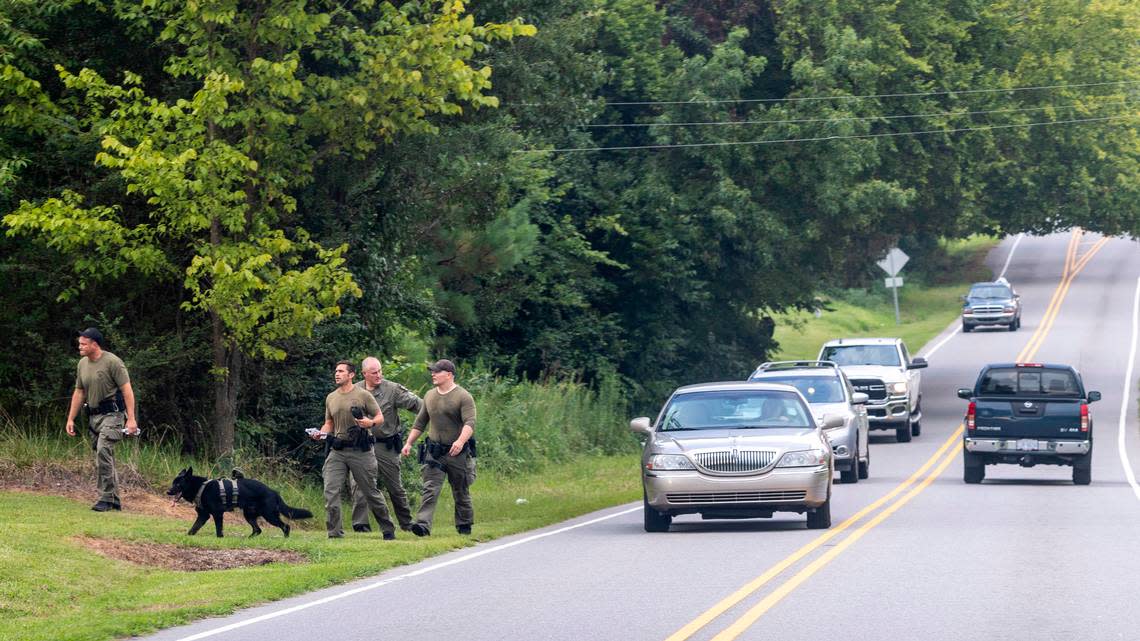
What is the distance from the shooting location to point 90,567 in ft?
44.6

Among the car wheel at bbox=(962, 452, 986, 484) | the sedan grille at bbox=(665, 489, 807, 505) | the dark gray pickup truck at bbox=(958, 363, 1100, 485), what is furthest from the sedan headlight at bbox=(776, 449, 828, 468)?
the car wheel at bbox=(962, 452, 986, 484)

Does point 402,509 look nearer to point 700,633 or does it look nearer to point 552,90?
point 700,633

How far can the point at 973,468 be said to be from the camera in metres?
25.8

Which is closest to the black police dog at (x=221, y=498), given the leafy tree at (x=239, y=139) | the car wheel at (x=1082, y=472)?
the leafy tree at (x=239, y=139)

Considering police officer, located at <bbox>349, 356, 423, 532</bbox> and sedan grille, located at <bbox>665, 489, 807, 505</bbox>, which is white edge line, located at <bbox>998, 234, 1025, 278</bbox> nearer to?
sedan grille, located at <bbox>665, 489, 807, 505</bbox>

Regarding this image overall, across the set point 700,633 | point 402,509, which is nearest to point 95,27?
point 402,509

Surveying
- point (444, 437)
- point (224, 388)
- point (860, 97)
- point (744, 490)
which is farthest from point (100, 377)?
point (860, 97)

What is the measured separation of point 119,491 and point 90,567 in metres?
4.85

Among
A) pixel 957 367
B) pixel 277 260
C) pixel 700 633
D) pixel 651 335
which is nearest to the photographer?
pixel 700 633

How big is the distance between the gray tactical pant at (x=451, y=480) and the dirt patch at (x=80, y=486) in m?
2.61

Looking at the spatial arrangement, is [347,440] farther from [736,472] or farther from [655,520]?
[736,472]

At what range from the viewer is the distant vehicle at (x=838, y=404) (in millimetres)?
25328

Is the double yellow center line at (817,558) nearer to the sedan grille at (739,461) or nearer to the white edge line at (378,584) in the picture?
the sedan grille at (739,461)

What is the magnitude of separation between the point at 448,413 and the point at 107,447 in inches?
136
